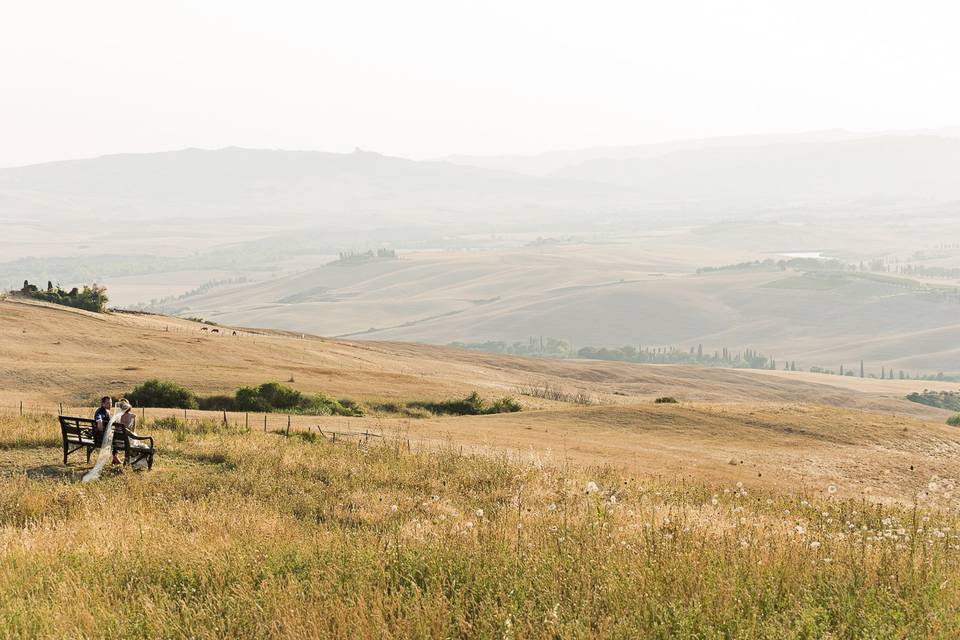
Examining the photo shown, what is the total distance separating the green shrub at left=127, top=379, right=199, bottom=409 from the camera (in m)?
42.2

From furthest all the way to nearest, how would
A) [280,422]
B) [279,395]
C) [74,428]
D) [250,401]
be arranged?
[279,395]
[250,401]
[280,422]
[74,428]

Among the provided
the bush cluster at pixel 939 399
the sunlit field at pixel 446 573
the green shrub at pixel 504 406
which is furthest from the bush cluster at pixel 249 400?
the bush cluster at pixel 939 399

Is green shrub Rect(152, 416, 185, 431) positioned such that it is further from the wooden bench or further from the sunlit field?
the sunlit field

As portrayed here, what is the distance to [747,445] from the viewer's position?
37250 mm

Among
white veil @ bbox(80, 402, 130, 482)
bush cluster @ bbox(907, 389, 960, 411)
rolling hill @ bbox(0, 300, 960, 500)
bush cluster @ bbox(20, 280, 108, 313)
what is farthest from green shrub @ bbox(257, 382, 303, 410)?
bush cluster @ bbox(907, 389, 960, 411)

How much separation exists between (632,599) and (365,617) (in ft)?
7.79

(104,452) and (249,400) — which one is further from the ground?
(104,452)

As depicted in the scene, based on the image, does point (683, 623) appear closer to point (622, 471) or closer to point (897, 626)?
point (897, 626)

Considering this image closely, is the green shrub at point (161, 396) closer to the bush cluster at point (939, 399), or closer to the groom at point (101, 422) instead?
the groom at point (101, 422)

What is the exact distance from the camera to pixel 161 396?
1678 inches

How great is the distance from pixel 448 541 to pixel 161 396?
1384 inches

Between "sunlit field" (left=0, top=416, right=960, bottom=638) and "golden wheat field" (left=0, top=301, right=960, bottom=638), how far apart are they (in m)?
0.04

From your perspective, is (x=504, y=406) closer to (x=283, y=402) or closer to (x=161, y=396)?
(x=283, y=402)

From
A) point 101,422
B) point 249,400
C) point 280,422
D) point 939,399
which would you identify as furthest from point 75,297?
point 939,399
